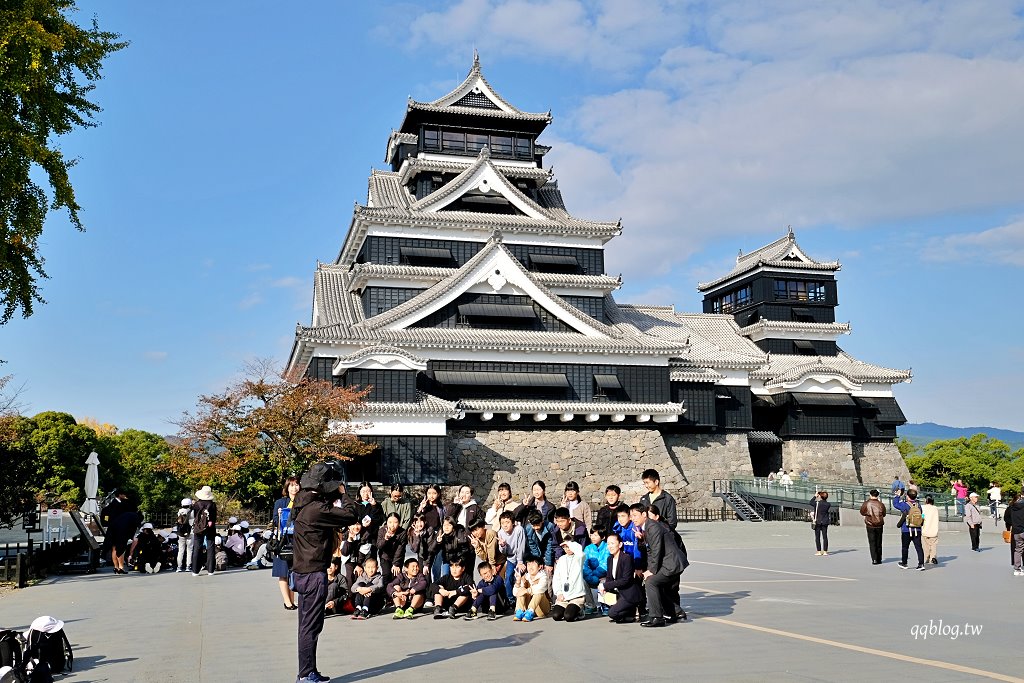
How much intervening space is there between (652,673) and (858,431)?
4028cm

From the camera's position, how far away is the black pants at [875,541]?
738 inches

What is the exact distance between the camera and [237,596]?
14.3m

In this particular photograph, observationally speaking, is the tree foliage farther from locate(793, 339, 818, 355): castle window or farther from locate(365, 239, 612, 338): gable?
locate(365, 239, 612, 338): gable

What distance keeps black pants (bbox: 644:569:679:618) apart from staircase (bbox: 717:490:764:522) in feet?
86.1

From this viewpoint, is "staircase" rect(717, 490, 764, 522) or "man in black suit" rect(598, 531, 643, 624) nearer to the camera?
"man in black suit" rect(598, 531, 643, 624)

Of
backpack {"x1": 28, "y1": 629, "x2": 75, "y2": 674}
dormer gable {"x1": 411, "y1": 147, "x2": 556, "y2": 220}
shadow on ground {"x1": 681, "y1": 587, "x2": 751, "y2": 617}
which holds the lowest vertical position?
shadow on ground {"x1": 681, "y1": 587, "x2": 751, "y2": 617}

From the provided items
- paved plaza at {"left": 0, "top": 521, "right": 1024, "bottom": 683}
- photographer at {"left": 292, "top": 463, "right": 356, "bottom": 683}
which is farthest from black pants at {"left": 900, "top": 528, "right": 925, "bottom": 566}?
photographer at {"left": 292, "top": 463, "right": 356, "bottom": 683}

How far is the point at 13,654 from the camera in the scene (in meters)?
7.65

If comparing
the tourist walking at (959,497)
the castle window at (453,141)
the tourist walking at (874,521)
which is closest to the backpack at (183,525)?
the tourist walking at (874,521)

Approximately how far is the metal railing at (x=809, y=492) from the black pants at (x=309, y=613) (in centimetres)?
2663

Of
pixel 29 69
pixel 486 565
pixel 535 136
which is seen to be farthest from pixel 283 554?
pixel 535 136

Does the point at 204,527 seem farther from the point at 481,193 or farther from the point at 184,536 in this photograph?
the point at 481,193

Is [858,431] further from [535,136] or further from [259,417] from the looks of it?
[259,417]

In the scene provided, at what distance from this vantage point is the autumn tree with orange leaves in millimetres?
25078
